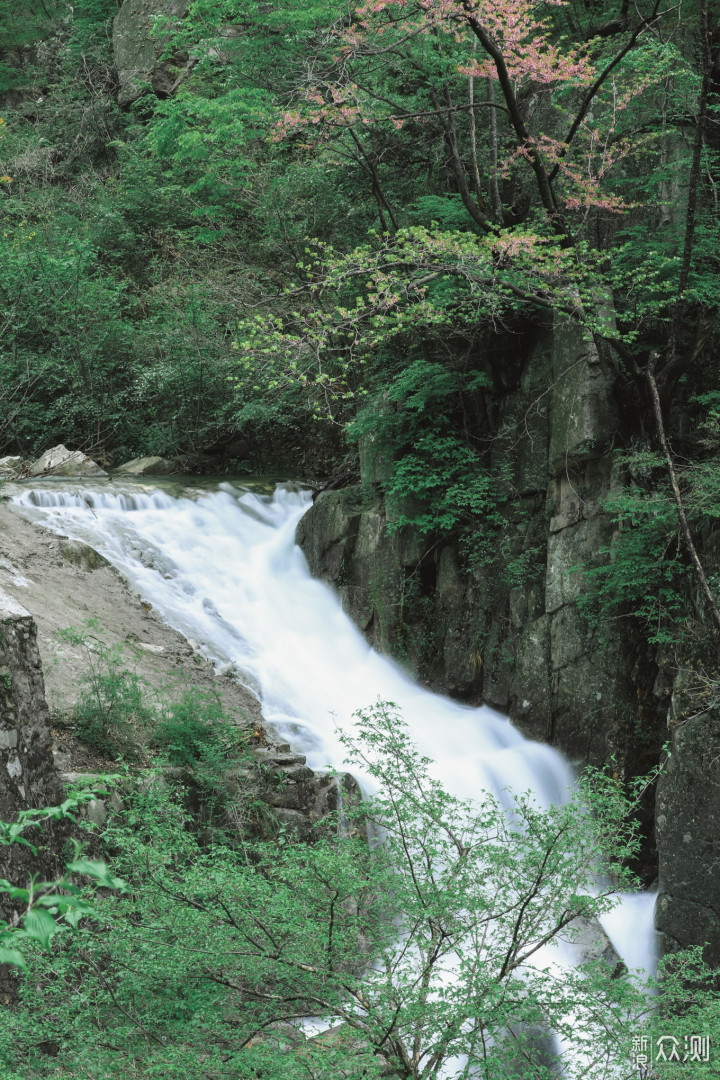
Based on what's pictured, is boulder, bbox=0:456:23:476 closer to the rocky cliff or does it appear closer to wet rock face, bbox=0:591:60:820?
the rocky cliff

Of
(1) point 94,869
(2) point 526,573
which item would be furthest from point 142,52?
(1) point 94,869

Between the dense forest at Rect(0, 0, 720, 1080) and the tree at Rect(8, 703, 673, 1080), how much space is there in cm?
3

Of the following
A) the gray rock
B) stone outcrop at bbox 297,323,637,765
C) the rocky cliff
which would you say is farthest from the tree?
the gray rock

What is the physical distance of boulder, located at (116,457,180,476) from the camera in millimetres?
14898

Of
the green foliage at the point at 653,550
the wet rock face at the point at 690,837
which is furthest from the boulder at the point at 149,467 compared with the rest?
the wet rock face at the point at 690,837

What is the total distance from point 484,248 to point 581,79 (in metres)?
2.47

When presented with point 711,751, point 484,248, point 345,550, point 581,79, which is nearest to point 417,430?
point 345,550

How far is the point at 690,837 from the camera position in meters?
6.81

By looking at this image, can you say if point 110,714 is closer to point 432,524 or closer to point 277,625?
point 277,625

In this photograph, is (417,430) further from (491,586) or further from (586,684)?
(586,684)

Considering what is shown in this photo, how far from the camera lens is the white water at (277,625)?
901cm

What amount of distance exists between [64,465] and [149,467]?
1.44 metres

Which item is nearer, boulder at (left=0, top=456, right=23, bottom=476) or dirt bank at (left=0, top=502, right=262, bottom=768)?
dirt bank at (left=0, top=502, right=262, bottom=768)

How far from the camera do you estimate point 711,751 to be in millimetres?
6805
